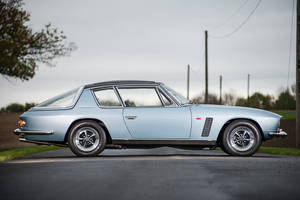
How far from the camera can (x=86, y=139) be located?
9109 millimetres

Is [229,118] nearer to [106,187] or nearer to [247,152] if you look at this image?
[247,152]

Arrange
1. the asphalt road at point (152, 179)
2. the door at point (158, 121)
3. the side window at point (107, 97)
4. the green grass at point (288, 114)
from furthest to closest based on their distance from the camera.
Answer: the green grass at point (288, 114) → the side window at point (107, 97) → the door at point (158, 121) → the asphalt road at point (152, 179)

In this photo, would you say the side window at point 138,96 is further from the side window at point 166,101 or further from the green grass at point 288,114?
the green grass at point 288,114

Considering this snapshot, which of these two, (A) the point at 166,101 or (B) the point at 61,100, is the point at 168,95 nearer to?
(A) the point at 166,101

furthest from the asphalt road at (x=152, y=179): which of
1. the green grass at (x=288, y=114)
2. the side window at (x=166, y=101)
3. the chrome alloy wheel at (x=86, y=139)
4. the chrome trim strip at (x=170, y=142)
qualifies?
the green grass at (x=288, y=114)

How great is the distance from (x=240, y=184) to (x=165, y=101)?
3.77 meters

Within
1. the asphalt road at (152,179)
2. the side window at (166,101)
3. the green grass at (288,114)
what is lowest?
the asphalt road at (152,179)

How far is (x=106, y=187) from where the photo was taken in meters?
5.48

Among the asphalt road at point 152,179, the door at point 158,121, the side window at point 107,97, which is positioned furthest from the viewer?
the side window at point 107,97

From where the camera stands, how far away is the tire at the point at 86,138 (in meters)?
9.04

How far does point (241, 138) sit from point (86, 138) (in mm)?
3343

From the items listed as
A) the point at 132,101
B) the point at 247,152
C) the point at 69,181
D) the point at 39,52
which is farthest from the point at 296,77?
the point at 39,52

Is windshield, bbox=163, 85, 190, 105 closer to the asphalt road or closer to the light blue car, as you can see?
the light blue car

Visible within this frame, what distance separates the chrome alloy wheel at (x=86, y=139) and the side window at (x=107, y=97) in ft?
2.19
